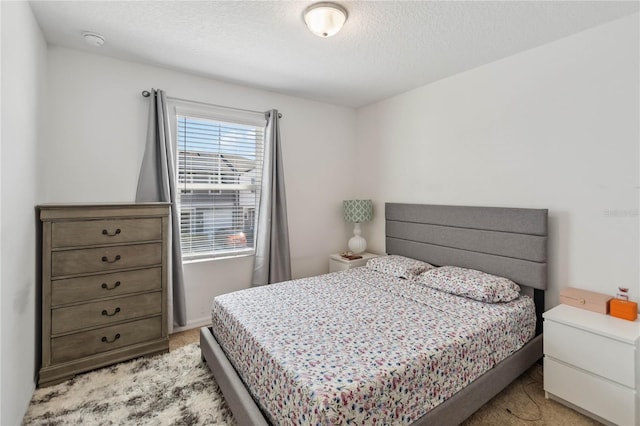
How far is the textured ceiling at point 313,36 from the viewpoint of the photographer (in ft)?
6.29

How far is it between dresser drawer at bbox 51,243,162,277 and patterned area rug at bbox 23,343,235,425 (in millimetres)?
760

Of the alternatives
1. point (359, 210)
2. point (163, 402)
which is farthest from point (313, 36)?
point (163, 402)

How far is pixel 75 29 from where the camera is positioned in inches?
86.4

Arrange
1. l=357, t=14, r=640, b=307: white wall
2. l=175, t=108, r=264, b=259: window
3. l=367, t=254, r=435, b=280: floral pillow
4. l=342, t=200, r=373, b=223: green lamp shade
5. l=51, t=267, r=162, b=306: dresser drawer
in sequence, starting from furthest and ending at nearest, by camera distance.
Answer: l=342, t=200, r=373, b=223: green lamp shade < l=175, t=108, r=264, b=259: window < l=367, t=254, r=435, b=280: floral pillow < l=51, t=267, r=162, b=306: dresser drawer < l=357, t=14, r=640, b=307: white wall

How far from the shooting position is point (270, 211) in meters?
3.37

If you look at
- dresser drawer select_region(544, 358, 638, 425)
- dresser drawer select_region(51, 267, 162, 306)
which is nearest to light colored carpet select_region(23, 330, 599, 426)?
dresser drawer select_region(544, 358, 638, 425)

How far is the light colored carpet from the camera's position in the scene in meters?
1.81

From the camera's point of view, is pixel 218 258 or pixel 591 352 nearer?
pixel 591 352

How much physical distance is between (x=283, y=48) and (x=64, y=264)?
2260mm

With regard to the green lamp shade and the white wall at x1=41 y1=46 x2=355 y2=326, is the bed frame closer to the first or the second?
the green lamp shade

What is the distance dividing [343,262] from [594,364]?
7.39 ft

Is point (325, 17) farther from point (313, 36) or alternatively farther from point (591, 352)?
point (591, 352)

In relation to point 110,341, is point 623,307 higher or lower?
higher

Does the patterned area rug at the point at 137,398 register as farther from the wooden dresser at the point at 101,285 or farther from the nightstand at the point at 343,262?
the nightstand at the point at 343,262
